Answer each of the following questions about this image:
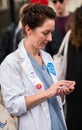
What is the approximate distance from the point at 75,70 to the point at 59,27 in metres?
1.15

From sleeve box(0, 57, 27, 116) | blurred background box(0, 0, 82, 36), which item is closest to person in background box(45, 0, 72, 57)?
sleeve box(0, 57, 27, 116)

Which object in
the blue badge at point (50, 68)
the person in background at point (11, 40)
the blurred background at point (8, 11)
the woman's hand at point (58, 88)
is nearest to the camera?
the woman's hand at point (58, 88)

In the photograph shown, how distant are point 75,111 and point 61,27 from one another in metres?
1.31

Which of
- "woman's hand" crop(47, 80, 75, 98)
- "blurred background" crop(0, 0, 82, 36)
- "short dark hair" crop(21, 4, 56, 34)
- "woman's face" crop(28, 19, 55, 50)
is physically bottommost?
"blurred background" crop(0, 0, 82, 36)

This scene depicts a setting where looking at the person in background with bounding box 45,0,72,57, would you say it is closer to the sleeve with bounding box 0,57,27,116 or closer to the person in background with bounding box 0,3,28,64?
the person in background with bounding box 0,3,28,64

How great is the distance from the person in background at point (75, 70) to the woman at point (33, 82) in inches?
42.3

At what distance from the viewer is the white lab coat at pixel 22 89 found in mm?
2993

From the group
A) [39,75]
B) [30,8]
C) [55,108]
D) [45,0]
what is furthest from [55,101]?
[45,0]

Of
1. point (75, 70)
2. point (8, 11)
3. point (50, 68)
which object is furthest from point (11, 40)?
point (8, 11)

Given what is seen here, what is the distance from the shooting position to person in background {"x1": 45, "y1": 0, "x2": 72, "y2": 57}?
4.95 m

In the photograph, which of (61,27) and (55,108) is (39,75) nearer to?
(55,108)

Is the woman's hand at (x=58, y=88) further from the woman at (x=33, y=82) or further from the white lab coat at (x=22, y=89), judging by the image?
the white lab coat at (x=22, y=89)

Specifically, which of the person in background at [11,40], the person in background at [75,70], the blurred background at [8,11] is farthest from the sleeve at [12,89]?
the blurred background at [8,11]

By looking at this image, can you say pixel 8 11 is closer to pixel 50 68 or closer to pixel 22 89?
pixel 50 68
